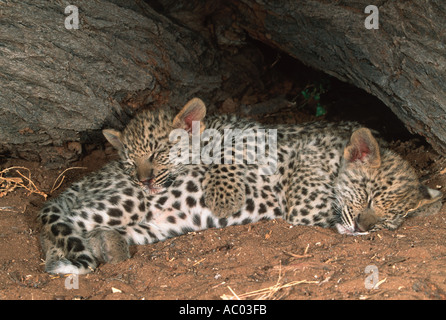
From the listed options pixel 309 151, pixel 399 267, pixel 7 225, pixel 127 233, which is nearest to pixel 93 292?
pixel 127 233

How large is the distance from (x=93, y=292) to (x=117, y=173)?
6.68 feet

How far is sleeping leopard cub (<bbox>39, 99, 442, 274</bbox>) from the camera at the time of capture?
562 centimetres

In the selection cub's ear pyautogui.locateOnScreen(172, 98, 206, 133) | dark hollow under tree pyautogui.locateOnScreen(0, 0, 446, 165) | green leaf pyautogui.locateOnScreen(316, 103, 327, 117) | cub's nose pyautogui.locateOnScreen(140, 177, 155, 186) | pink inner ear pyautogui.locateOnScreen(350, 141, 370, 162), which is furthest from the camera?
green leaf pyautogui.locateOnScreen(316, 103, 327, 117)

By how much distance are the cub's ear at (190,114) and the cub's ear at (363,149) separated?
178cm

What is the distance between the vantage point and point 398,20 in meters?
5.87

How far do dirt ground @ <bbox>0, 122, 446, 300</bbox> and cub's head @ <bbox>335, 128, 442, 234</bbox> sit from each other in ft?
0.60

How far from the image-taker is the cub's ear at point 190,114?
615 cm

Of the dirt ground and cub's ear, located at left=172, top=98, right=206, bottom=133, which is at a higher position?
cub's ear, located at left=172, top=98, right=206, bottom=133

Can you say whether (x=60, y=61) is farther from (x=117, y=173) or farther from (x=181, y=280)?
(x=181, y=280)

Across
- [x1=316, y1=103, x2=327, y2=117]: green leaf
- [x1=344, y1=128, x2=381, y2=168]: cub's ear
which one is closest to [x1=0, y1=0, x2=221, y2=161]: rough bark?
[x1=316, y1=103, x2=327, y2=117]: green leaf

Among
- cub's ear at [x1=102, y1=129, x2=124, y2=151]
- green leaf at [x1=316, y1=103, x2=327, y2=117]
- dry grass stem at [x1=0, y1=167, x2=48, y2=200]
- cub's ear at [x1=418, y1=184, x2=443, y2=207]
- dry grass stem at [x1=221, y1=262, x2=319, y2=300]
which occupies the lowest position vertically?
dry grass stem at [x1=221, y1=262, x2=319, y2=300]

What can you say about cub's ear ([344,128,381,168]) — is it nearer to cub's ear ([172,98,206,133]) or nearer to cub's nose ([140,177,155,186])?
cub's ear ([172,98,206,133])

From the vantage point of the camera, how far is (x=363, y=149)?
5.75m

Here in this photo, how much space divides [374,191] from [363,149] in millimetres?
485
